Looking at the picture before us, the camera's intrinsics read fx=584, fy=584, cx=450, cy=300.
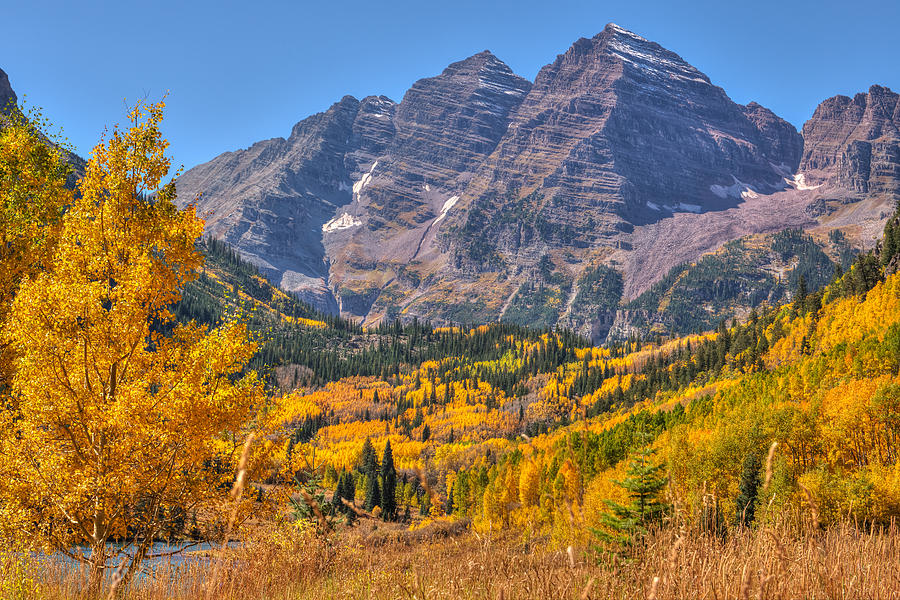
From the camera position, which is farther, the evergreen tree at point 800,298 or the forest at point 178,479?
the evergreen tree at point 800,298

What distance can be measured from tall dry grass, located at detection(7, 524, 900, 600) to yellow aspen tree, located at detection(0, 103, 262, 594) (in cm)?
182

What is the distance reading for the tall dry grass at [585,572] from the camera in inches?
175

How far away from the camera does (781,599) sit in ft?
14.3

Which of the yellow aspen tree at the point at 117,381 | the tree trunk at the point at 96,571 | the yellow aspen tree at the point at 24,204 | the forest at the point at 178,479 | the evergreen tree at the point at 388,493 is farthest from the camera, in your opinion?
the evergreen tree at the point at 388,493

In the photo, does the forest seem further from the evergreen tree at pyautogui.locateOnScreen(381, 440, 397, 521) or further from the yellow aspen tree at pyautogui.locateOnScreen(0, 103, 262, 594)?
the evergreen tree at pyautogui.locateOnScreen(381, 440, 397, 521)

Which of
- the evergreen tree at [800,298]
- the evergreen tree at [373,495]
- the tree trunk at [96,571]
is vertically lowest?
the evergreen tree at [373,495]

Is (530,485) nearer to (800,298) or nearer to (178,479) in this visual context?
(178,479)

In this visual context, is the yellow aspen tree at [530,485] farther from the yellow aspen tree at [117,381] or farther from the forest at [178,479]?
the yellow aspen tree at [117,381]

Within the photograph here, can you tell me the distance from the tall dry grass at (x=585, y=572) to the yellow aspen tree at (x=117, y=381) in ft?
5.98

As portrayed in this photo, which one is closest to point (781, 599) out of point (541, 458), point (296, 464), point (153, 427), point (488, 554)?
point (488, 554)

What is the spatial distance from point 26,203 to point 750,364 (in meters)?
144

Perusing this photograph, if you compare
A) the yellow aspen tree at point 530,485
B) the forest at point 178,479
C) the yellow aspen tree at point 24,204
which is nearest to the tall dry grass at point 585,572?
the forest at point 178,479

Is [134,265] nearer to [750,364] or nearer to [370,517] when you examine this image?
[370,517]

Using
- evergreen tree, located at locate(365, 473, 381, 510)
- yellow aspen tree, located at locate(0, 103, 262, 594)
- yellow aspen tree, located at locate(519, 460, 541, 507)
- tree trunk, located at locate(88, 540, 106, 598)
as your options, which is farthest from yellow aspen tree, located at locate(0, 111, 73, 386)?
yellow aspen tree, located at locate(519, 460, 541, 507)
